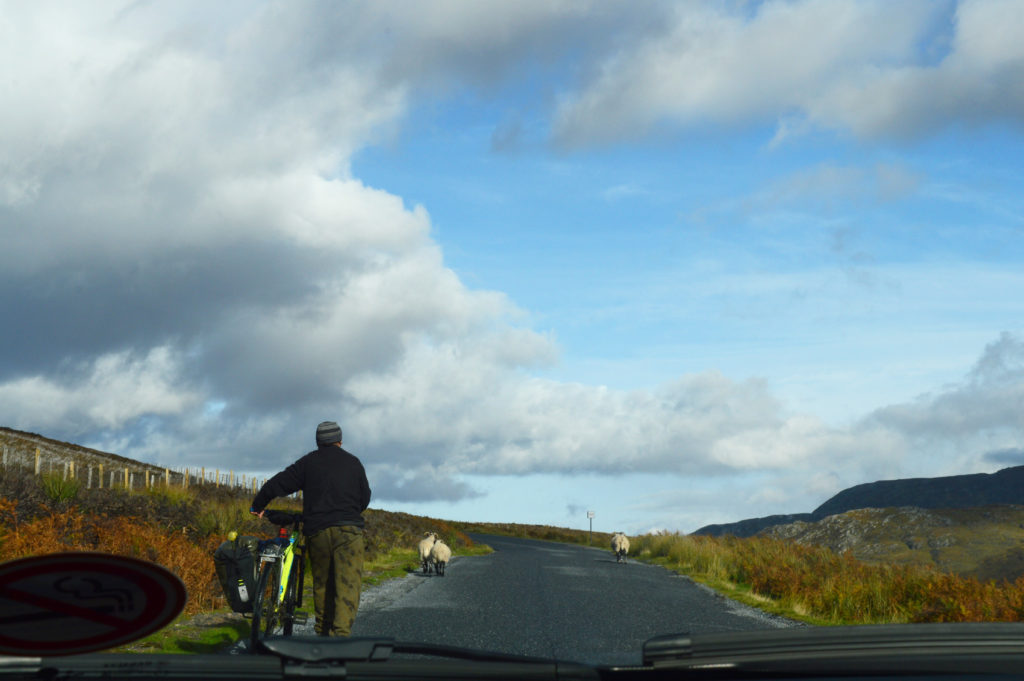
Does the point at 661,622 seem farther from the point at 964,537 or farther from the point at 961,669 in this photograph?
the point at 964,537

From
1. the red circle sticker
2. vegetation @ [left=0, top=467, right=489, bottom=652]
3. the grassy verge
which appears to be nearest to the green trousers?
the grassy verge

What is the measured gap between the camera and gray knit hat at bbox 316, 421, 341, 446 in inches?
379

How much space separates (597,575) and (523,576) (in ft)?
8.18

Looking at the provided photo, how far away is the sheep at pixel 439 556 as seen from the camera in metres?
22.1

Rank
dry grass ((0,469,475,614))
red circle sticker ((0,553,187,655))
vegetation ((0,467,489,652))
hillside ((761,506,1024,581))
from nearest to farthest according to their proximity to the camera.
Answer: red circle sticker ((0,553,187,655)) → vegetation ((0,467,489,652)) → dry grass ((0,469,475,614)) → hillside ((761,506,1024,581))

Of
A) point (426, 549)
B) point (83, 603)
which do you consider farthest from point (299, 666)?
point (426, 549)

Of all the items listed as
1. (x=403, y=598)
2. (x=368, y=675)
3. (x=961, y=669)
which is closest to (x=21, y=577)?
(x=368, y=675)

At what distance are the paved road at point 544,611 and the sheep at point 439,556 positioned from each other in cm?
37

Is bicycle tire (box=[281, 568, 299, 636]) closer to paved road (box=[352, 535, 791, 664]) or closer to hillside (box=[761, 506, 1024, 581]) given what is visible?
paved road (box=[352, 535, 791, 664])

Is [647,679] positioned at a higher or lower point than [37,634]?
lower

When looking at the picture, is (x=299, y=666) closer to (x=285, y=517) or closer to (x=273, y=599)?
(x=273, y=599)

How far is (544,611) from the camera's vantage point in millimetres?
14852

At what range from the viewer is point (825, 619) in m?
15.7

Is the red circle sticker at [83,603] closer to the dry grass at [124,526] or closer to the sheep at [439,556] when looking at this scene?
the dry grass at [124,526]
